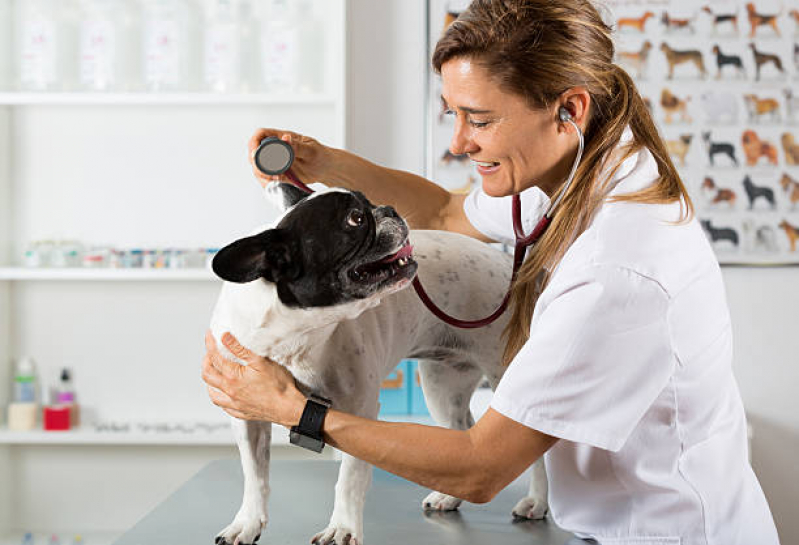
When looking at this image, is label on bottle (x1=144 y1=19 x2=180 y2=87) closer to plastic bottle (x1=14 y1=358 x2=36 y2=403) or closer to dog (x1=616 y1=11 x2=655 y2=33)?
plastic bottle (x1=14 y1=358 x2=36 y2=403)

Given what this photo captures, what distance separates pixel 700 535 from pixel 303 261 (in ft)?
2.05

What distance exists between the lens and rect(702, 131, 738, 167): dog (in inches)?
106

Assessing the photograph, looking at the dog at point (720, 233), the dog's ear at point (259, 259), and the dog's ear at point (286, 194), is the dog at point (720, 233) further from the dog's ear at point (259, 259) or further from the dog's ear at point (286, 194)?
the dog's ear at point (259, 259)

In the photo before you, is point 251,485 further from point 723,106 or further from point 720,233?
point 723,106

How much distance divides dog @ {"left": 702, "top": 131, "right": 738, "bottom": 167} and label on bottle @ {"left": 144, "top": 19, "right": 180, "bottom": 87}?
1.72 meters

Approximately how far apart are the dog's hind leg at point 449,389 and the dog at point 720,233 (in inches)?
58.5

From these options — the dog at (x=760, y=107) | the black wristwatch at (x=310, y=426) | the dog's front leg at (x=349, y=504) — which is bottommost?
the dog's front leg at (x=349, y=504)

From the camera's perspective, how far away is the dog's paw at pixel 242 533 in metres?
1.20

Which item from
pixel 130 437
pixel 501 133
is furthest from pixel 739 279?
pixel 130 437

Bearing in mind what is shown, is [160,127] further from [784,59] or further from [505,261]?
[784,59]

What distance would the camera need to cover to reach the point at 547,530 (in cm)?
140

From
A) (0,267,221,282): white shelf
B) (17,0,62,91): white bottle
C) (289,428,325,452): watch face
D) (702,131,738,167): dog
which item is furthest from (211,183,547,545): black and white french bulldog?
(17,0,62,91): white bottle

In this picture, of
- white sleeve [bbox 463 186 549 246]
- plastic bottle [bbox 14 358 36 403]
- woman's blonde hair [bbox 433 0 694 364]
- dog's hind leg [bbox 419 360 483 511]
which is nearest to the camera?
woman's blonde hair [bbox 433 0 694 364]

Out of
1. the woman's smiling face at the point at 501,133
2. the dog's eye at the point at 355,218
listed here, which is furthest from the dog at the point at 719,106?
the dog's eye at the point at 355,218
